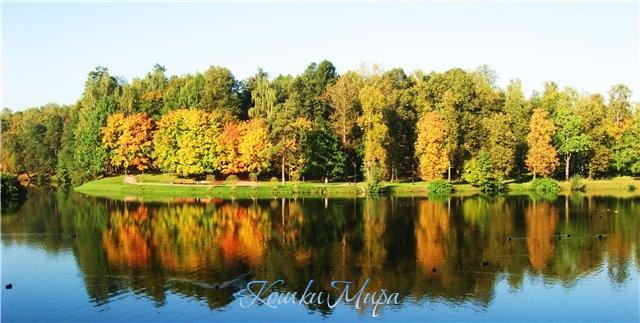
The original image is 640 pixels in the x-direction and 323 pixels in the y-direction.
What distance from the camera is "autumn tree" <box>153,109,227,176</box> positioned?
89.9m

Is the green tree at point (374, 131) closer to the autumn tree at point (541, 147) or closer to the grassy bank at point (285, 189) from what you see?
the grassy bank at point (285, 189)

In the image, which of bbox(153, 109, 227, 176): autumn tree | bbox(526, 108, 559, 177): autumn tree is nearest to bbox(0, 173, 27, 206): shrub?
bbox(153, 109, 227, 176): autumn tree

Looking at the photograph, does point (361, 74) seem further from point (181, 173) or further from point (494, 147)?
point (181, 173)

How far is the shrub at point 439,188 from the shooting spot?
81812mm

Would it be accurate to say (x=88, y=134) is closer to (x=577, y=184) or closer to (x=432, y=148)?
(x=432, y=148)

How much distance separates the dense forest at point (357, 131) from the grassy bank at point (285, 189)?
8.45 ft

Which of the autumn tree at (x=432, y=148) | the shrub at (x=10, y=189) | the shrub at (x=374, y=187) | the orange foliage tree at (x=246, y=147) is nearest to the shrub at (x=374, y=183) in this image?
the shrub at (x=374, y=187)

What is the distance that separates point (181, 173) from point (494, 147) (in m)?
45.5

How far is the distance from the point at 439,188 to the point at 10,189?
56935mm

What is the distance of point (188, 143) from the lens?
90750 mm

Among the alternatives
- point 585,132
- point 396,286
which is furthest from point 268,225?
point 585,132

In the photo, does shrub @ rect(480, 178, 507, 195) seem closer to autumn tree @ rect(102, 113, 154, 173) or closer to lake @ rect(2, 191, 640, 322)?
lake @ rect(2, 191, 640, 322)

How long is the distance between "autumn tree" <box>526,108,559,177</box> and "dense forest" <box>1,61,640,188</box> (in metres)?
0.16

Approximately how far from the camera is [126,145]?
94.8m
